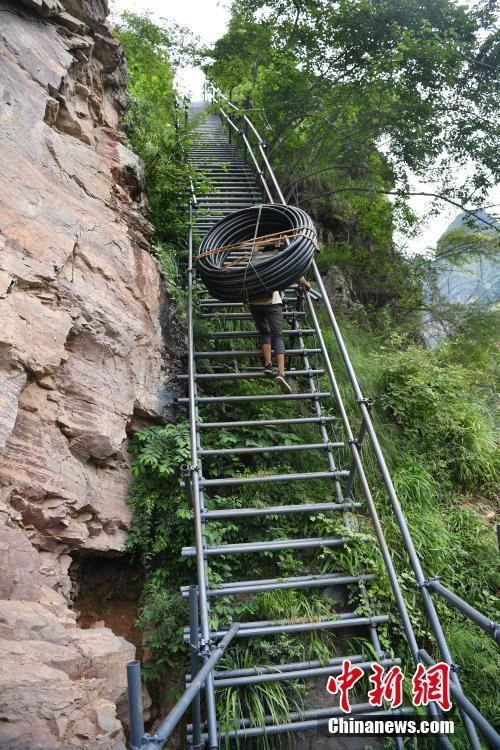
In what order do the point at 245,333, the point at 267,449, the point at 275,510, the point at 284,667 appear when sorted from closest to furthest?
the point at 284,667, the point at 275,510, the point at 267,449, the point at 245,333

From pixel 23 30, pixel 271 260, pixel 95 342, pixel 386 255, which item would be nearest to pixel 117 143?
pixel 23 30

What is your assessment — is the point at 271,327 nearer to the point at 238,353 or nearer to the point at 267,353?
the point at 267,353

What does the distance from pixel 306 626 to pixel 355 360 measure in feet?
9.58

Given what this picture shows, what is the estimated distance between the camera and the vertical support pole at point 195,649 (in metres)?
2.19

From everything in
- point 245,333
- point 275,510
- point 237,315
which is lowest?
point 275,510

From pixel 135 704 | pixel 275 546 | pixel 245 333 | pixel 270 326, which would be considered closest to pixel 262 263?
pixel 270 326

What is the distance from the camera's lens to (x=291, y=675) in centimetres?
270

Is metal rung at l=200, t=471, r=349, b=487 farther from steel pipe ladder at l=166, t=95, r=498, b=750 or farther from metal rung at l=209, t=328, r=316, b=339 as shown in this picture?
metal rung at l=209, t=328, r=316, b=339

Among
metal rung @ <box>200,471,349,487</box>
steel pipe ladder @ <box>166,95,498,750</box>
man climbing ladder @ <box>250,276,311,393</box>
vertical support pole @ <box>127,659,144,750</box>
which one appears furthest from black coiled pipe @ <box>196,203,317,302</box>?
vertical support pole @ <box>127,659,144,750</box>

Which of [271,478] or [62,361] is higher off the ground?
[62,361]

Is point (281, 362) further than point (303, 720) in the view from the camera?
Yes

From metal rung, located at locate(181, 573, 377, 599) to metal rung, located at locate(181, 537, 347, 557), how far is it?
18cm

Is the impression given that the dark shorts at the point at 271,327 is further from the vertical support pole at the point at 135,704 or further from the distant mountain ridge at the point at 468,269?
the distant mountain ridge at the point at 468,269

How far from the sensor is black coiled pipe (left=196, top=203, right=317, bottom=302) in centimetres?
411
